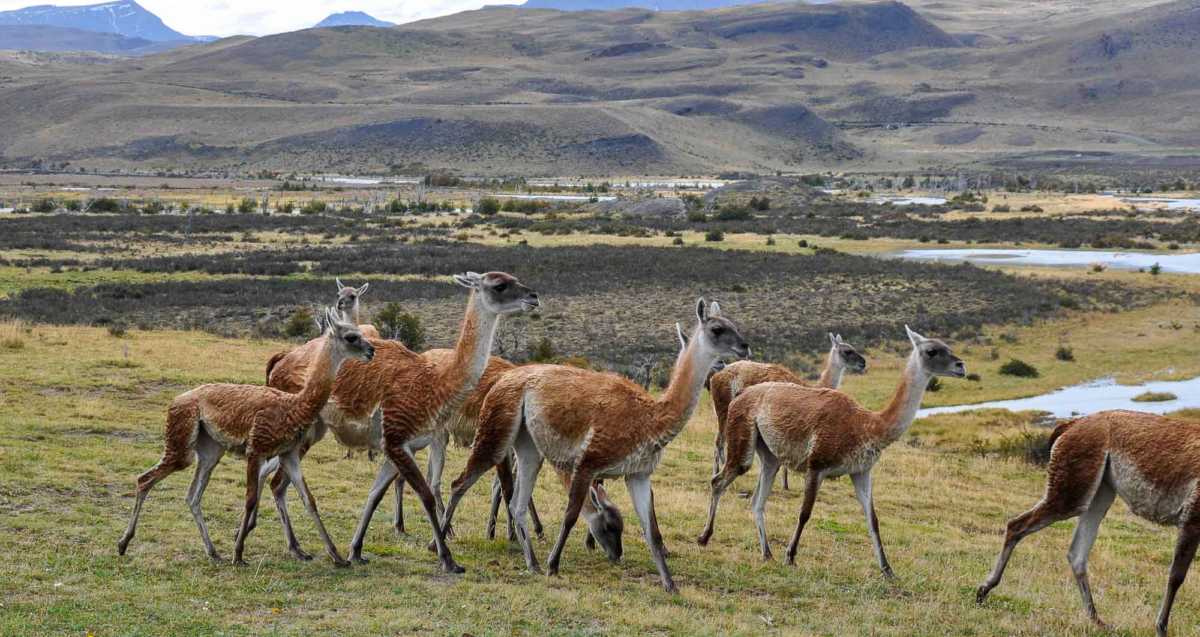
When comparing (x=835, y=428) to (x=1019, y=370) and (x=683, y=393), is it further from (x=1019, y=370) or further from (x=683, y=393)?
(x=1019, y=370)

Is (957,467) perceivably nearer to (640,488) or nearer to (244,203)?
(640,488)

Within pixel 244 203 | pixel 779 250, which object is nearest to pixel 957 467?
pixel 779 250

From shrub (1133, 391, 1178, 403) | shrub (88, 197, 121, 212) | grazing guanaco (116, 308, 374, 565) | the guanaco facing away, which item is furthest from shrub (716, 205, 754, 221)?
grazing guanaco (116, 308, 374, 565)

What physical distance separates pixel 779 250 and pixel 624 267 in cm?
1241

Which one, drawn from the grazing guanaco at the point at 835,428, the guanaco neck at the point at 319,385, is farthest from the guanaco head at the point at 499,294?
the grazing guanaco at the point at 835,428

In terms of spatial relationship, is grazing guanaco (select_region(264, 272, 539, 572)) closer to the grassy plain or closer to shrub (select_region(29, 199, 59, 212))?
the grassy plain

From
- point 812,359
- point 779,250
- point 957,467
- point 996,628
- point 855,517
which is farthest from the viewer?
point 779,250

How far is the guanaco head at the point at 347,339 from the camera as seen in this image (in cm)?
971

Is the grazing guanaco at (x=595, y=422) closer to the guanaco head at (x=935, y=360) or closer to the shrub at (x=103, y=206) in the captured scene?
the guanaco head at (x=935, y=360)

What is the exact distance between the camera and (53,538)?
1034 cm

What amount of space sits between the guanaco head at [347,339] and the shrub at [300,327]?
73.3 feet

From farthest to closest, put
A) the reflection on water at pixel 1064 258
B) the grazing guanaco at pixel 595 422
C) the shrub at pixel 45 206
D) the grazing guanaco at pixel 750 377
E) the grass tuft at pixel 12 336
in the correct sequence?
the shrub at pixel 45 206
the reflection on water at pixel 1064 258
the grass tuft at pixel 12 336
the grazing guanaco at pixel 750 377
the grazing guanaco at pixel 595 422

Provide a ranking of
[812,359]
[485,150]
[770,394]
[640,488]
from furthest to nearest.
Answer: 1. [485,150]
2. [812,359]
3. [770,394]
4. [640,488]

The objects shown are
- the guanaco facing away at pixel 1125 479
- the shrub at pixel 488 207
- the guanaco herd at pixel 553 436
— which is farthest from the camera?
the shrub at pixel 488 207
